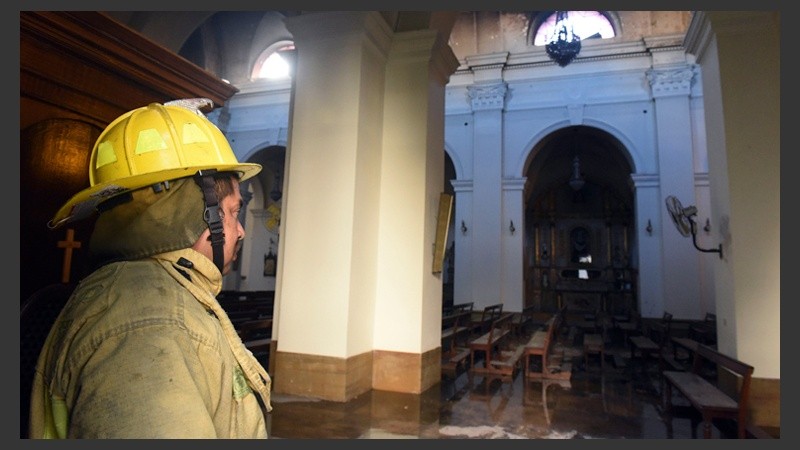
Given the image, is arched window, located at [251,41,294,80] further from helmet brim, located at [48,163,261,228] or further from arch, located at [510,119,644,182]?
helmet brim, located at [48,163,261,228]

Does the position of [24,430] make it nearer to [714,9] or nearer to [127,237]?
[127,237]

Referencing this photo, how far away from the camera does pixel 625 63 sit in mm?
13336

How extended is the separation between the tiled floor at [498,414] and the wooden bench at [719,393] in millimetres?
304

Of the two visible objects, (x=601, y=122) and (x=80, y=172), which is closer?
(x=80, y=172)

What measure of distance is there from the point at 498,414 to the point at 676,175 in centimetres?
1039

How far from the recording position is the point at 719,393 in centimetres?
439

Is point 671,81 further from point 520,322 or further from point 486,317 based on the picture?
point 486,317

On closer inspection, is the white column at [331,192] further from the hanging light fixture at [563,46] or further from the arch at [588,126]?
the arch at [588,126]

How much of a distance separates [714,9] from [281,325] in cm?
562

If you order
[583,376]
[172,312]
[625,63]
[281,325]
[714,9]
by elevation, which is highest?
[625,63]

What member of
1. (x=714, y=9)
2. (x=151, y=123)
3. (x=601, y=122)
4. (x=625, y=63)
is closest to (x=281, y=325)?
(x=151, y=123)

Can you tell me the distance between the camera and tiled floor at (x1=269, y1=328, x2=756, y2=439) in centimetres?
410

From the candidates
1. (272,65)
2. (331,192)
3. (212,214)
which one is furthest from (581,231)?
(212,214)

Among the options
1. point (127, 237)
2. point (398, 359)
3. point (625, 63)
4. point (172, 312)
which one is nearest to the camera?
point (172, 312)
